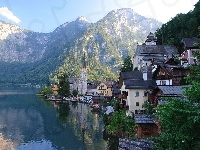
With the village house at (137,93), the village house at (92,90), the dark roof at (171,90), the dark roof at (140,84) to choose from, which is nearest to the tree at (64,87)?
the village house at (92,90)

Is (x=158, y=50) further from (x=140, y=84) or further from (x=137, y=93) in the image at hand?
→ (x=137, y=93)

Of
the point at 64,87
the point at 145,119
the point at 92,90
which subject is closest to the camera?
the point at 145,119

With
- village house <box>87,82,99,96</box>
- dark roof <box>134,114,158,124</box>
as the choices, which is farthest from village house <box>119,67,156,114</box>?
village house <box>87,82,99,96</box>

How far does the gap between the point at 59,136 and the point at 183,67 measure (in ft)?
89.5

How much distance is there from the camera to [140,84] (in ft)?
183

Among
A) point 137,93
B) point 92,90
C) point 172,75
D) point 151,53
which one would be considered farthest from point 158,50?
point 92,90

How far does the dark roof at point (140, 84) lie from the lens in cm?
5509

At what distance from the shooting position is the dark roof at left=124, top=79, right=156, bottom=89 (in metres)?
55.1

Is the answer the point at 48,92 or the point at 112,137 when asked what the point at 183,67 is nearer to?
the point at 112,137

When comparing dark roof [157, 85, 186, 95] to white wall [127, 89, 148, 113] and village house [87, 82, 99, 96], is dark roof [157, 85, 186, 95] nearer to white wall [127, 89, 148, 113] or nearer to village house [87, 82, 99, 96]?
white wall [127, 89, 148, 113]

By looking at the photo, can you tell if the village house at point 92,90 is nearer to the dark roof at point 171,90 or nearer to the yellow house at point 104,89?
the yellow house at point 104,89

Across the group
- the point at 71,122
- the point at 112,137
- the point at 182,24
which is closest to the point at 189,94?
the point at 112,137

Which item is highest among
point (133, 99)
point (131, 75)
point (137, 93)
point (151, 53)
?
point (151, 53)

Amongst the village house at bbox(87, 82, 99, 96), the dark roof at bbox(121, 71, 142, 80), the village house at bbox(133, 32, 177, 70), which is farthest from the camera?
the village house at bbox(87, 82, 99, 96)
